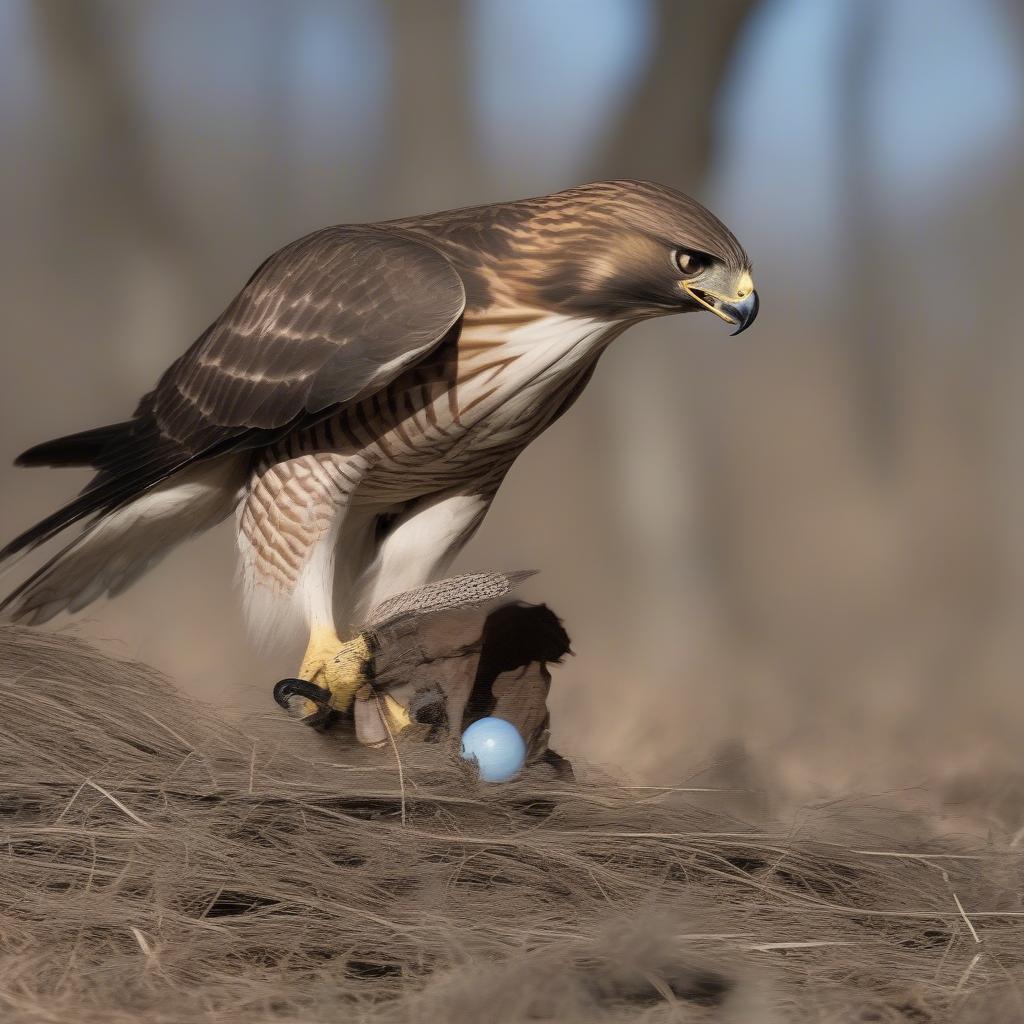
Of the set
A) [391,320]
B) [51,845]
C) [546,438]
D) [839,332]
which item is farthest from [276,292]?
[839,332]

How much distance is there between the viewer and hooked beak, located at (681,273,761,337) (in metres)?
1.58

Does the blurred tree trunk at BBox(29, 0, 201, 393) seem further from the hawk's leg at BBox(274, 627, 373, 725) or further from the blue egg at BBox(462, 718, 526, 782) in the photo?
the blue egg at BBox(462, 718, 526, 782)

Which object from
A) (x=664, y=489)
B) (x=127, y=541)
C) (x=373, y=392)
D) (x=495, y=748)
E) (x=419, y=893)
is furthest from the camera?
(x=664, y=489)

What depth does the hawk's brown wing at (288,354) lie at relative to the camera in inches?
64.9

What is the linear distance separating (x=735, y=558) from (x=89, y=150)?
2.14 m

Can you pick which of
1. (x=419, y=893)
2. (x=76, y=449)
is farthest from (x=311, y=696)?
(x=76, y=449)

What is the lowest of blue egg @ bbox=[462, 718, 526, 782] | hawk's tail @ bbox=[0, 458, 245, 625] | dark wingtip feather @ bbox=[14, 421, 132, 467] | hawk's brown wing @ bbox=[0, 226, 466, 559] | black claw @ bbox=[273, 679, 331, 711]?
blue egg @ bbox=[462, 718, 526, 782]

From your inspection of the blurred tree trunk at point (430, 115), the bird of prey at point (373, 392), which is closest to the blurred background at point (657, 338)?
the blurred tree trunk at point (430, 115)

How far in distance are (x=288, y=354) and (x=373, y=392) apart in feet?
0.53

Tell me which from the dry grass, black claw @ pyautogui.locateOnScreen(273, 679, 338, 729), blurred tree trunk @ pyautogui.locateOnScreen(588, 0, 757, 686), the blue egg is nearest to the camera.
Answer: the dry grass

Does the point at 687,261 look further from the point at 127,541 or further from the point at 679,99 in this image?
the point at 679,99

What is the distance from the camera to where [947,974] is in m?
1.14

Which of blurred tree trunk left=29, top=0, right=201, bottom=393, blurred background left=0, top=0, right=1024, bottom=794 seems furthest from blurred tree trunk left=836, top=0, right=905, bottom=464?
blurred tree trunk left=29, top=0, right=201, bottom=393

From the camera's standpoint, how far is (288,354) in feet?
5.81
